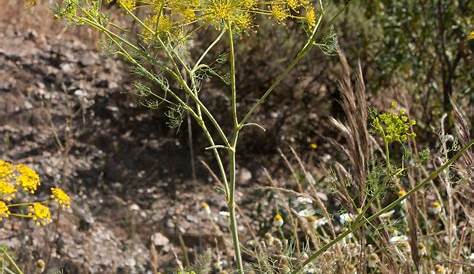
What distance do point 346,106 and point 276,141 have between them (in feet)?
13.0

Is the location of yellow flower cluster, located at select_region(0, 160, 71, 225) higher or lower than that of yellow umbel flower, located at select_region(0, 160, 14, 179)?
lower

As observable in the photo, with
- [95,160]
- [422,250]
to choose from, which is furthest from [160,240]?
[422,250]

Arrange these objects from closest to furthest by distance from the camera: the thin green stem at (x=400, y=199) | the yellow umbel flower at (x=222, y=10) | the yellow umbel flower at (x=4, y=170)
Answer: the thin green stem at (x=400, y=199) → the yellow umbel flower at (x=222, y=10) → the yellow umbel flower at (x=4, y=170)

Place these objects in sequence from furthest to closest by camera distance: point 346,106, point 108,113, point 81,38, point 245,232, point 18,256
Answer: point 81,38
point 108,113
point 245,232
point 18,256
point 346,106

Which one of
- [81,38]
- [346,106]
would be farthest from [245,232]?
[346,106]

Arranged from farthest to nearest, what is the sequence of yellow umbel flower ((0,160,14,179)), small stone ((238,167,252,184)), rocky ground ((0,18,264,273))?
small stone ((238,167,252,184))
rocky ground ((0,18,264,273))
yellow umbel flower ((0,160,14,179))

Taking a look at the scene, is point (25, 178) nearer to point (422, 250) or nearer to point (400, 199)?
point (400, 199)

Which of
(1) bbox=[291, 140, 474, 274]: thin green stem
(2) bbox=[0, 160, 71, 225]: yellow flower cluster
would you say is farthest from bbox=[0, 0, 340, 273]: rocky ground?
(1) bbox=[291, 140, 474, 274]: thin green stem

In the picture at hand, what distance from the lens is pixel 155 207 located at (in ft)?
19.1

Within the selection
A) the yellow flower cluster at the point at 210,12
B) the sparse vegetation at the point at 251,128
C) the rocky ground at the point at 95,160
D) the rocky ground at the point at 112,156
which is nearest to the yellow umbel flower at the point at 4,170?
the yellow flower cluster at the point at 210,12

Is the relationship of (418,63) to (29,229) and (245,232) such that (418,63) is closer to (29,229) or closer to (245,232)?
(245,232)

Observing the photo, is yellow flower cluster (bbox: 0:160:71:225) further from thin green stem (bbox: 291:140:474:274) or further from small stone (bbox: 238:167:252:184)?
small stone (bbox: 238:167:252:184)

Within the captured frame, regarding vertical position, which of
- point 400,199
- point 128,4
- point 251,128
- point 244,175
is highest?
point 128,4

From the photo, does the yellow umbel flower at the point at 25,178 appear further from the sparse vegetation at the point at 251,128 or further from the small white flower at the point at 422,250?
Answer: the sparse vegetation at the point at 251,128
